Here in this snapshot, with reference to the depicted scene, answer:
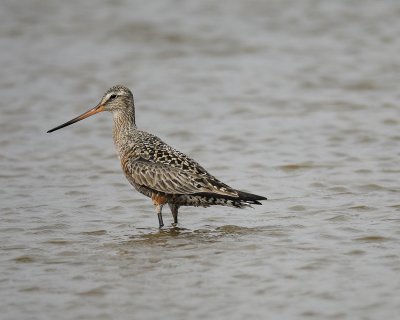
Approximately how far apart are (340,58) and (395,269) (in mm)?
7570

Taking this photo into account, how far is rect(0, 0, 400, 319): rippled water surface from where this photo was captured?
577 centimetres

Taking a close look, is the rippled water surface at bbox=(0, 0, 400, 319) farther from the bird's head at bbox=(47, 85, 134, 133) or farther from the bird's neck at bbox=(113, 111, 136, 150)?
the bird's head at bbox=(47, 85, 134, 133)

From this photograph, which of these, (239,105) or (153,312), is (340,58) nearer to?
(239,105)

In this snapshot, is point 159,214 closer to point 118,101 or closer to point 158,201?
point 158,201

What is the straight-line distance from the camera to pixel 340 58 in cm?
1316

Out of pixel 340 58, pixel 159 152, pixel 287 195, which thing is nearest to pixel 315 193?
pixel 287 195

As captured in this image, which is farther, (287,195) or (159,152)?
(287,195)

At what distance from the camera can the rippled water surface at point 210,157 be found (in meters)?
5.77

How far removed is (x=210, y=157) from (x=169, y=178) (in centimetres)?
228

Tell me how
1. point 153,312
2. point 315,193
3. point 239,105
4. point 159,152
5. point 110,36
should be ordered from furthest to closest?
point 110,36 → point 239,105 → point 315,193 → point 159,152 → point 153,312

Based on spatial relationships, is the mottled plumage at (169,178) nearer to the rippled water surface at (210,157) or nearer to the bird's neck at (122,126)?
the bird's neck at (122,126)

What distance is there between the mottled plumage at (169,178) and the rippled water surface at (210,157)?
0.25 meters

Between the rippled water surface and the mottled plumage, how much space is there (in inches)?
9.9

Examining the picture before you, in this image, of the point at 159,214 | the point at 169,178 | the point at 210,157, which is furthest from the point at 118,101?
the point at 210,157
